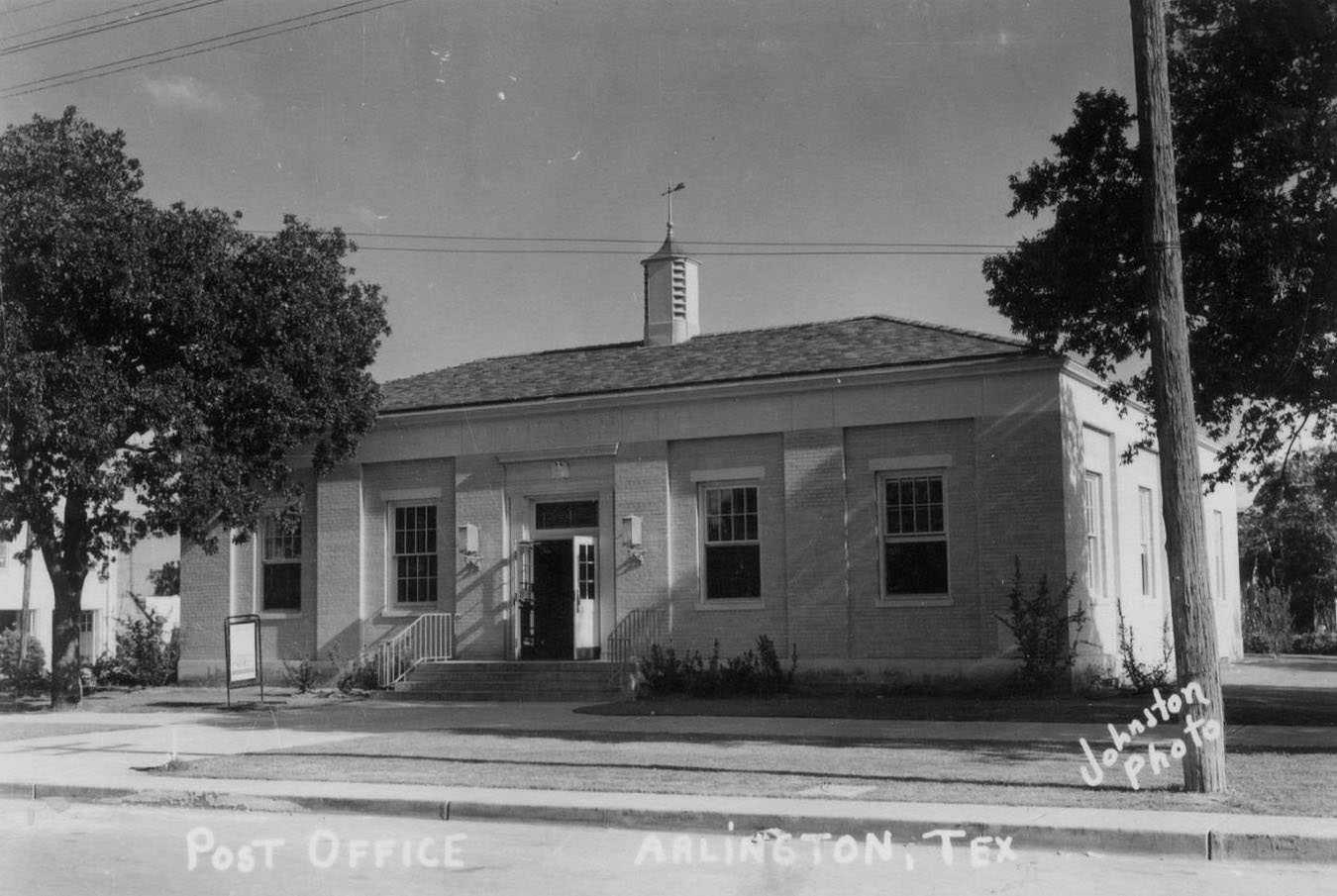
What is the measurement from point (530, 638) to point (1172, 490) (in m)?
15.8

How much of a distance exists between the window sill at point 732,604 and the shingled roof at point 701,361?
3.78 meters

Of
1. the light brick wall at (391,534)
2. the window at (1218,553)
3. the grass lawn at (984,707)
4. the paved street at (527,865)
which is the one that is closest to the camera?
the paved street at (527,865)

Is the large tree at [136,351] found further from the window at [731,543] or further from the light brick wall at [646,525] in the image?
the window at [731,543]

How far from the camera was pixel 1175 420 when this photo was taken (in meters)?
11.5

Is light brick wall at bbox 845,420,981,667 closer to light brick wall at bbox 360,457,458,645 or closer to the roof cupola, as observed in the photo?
the roof cupola

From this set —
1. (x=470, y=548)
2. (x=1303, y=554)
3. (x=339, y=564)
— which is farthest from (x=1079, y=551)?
(x=1303, y=554)

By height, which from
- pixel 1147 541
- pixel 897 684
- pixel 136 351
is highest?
pixel 136 351

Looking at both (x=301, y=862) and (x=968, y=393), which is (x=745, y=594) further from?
(x=301, y=862)

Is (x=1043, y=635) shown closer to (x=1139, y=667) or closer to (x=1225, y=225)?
(x=1139, y=667)

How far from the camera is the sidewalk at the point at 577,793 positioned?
938 centimetres

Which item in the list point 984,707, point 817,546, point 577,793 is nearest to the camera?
point 577,793

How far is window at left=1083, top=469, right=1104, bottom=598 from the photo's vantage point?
22406 millimetres

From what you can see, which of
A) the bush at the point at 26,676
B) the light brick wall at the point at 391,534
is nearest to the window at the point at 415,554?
the light brick wall at the point at 391,534

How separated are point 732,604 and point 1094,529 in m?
6.24
